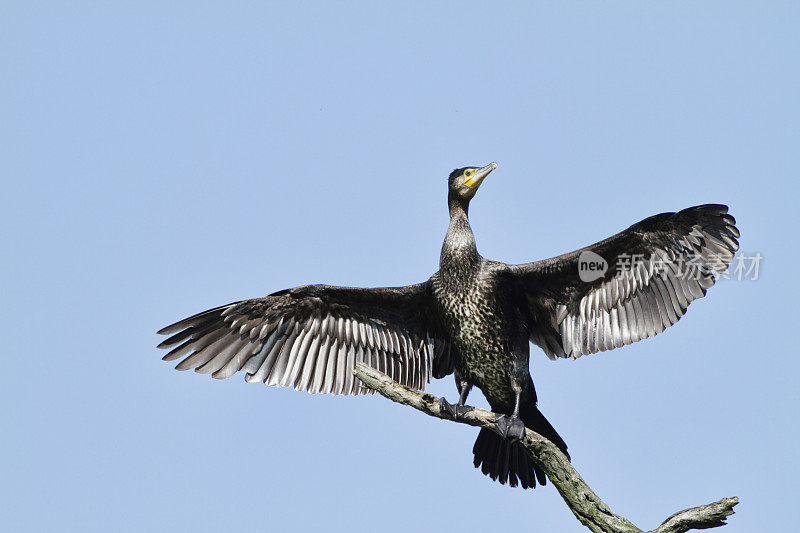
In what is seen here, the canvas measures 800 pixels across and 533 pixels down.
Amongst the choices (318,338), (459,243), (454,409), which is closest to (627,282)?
(459,243)

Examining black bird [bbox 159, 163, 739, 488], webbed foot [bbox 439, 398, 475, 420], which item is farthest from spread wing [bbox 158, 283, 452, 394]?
webbed foot [bbox 439, 398, 475, 420]

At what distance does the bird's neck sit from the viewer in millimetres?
7363

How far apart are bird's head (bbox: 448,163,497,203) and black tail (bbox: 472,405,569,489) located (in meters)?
1.94

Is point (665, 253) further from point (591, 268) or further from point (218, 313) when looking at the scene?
point (218, 313)

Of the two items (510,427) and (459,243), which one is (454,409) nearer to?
(510,427)

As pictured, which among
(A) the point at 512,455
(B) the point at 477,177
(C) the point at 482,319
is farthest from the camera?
(B) the point at 477,177

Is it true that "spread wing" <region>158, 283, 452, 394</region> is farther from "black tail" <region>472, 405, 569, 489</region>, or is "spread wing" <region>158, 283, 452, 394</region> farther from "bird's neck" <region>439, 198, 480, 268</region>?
"black tail" <region>472, 405, 569, 489</region>

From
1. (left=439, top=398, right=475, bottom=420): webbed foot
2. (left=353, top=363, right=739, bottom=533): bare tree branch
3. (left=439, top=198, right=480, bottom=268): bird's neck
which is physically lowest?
(left=353, top=363, right=739, bottom=533): bare tree branch

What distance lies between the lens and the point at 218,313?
784 cm

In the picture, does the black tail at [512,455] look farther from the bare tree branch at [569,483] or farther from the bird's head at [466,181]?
the bird's head at [466,181]

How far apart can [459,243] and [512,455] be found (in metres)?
1.83

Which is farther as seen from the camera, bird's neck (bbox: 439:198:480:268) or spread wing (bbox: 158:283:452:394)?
spread wing (bbox: 158:283:452:394)

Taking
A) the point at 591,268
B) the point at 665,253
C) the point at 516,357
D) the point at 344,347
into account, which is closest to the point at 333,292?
the point at 344,347

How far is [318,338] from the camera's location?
26.6 feet
